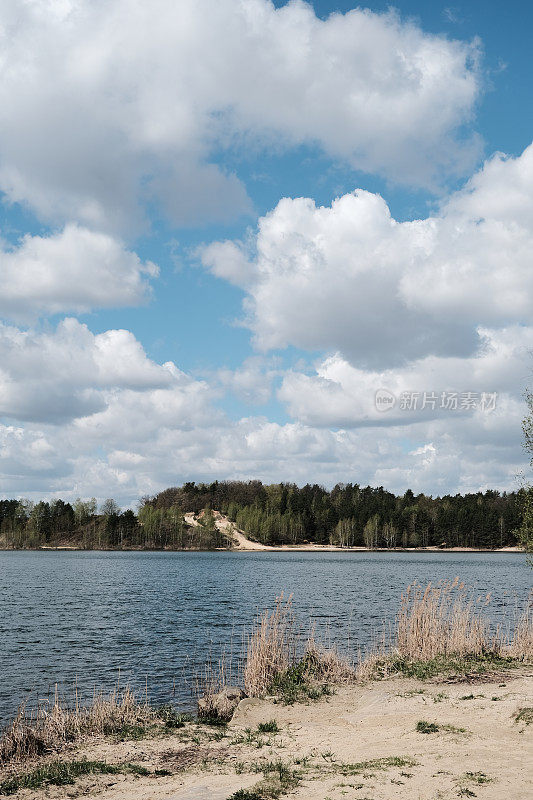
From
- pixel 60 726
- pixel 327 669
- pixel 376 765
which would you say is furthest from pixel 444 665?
pixel 60 726

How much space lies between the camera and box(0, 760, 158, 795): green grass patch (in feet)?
45.7

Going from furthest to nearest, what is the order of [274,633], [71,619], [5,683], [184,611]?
[184,611] → [71,619] → [5,683] → [274,633]

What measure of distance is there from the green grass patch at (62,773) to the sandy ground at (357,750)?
300 mm

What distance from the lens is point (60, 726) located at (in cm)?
1745

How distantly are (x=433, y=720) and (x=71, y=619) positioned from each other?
3561cm

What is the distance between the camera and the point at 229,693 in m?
21.8

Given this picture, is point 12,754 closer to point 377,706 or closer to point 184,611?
point 377,706

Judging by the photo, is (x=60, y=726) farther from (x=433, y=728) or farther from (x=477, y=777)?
(x=477, y=777)

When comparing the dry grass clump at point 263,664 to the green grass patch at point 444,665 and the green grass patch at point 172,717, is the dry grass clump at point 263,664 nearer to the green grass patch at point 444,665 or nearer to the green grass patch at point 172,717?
the green grass patch at point 172,717

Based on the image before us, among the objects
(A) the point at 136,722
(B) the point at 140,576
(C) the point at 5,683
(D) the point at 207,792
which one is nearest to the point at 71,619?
(C) the point at 5,683

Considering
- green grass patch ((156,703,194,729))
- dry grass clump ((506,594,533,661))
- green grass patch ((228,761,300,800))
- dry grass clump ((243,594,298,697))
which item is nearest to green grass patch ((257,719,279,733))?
green grass patch ((156,703,194,729))

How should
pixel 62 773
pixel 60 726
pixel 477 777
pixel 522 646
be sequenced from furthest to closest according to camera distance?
pixel 522 646 < pixel 60 726 < pixel 62 773 < pixel 477 777

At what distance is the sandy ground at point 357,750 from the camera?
40.2 feet

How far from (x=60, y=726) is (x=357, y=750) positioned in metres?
8.32
